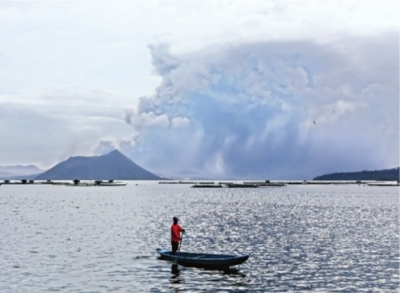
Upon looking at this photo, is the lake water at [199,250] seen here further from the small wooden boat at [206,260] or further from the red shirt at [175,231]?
the red shirt at [175,231]

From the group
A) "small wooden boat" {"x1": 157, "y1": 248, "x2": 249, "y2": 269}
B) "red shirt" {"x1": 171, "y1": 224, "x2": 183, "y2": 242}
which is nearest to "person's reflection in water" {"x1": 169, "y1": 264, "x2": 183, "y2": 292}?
"small wooden boat" {"x1": 157, "y1": 248, "x2": 249, "y2": 269}

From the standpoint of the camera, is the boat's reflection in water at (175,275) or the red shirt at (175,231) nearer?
the boat's reflection in water at (175,275)

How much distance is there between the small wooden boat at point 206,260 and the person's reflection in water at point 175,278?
103 centimetres

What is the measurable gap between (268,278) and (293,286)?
11.0 ft

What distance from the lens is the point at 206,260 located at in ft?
153

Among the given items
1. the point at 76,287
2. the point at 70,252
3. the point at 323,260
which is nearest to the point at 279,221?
the point at 323,260

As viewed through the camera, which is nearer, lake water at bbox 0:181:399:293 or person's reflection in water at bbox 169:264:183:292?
person's reflection in water at bbox 169:264:183:292

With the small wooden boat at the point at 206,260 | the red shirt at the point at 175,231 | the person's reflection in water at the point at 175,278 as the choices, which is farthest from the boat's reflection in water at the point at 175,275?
the red shirt at the point at 175,231

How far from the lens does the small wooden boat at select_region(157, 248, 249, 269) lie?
45906 mm

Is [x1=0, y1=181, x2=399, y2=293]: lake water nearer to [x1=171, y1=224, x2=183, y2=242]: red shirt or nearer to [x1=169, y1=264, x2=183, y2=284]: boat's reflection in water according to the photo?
[x1=169, y1=264, x2=183, y2=284]: boat's reflection in water

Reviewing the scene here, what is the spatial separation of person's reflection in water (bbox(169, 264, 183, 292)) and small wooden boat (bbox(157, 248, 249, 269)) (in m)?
1.03

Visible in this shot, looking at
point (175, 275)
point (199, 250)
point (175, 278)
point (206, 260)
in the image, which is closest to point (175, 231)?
point (206, 260)

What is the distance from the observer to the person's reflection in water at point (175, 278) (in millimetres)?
39300

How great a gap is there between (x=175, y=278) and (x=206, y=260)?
478 cm
